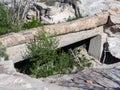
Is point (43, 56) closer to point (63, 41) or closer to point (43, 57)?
point (43, 57)

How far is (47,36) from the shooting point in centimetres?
1037

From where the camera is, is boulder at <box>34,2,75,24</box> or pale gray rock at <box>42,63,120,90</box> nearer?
pale gray rock at <box>42,63,120,90</box>

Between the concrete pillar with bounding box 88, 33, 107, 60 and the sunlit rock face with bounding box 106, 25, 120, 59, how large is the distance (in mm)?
171

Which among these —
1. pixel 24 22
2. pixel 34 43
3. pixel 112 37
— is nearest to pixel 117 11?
pixel 112 37

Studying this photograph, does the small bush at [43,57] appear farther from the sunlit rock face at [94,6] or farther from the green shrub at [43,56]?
the sunlit rock face at [94,6]

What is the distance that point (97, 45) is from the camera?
13.0m

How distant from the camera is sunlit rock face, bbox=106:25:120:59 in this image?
1259cm

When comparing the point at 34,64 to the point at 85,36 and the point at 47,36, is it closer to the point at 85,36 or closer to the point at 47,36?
the point at 47,36

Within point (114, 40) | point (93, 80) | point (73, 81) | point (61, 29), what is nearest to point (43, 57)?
point (61, 29)

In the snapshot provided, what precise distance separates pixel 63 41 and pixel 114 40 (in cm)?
197

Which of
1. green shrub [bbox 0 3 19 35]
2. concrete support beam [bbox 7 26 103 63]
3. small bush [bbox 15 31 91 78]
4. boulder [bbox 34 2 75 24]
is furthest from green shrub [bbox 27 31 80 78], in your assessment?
boulder [bbox 34 2 75 24]

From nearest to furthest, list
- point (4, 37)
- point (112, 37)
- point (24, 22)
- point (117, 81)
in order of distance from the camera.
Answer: point (117, 81), point (4, 37), point (24, 22), point (112, 37)

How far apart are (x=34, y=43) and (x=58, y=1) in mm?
3786

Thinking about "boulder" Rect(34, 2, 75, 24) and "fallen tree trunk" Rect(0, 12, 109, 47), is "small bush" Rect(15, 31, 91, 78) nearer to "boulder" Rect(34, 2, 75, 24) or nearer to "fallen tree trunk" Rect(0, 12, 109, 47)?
"fallen tree trunk" Rect(0, 12, 109, 47)
